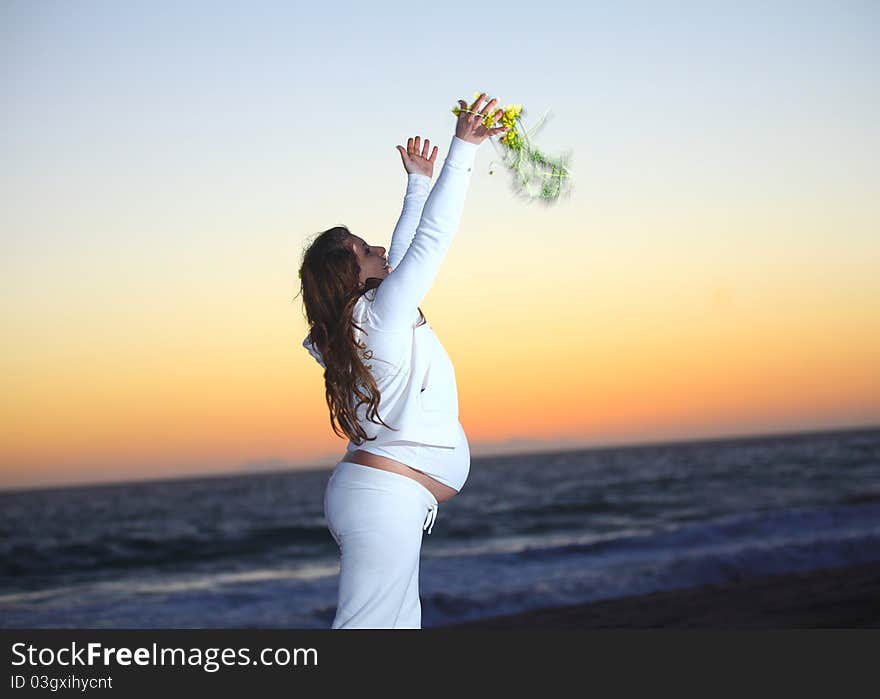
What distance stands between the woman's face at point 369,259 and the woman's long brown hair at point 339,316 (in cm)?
2

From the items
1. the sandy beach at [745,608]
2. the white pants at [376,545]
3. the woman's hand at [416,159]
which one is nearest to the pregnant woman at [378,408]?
the white pants at [376,545]

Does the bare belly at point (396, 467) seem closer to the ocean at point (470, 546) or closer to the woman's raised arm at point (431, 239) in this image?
the woman's raised arm at point (431, 239)

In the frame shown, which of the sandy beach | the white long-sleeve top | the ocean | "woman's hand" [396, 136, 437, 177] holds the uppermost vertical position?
"woman's hand" [396, 136, 437, 177]

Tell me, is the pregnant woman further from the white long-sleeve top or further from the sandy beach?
the sandy beach

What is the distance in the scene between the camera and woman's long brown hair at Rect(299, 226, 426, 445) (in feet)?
9.40

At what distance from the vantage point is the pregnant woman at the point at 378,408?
2.84m

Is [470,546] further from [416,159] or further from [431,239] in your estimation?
[431,239]

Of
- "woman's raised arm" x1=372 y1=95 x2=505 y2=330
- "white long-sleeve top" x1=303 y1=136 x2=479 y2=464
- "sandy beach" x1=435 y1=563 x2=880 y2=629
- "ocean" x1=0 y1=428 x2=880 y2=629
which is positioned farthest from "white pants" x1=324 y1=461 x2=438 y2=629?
"ocean" x1=0 y1=428 x2=880 y2=629

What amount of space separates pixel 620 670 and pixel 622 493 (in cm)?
2219

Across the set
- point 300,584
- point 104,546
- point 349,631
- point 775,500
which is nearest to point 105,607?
point 300,584

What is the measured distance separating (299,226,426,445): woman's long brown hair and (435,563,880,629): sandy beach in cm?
498

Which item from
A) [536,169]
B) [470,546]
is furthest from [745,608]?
[470,546]

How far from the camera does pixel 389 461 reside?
293 centimetres

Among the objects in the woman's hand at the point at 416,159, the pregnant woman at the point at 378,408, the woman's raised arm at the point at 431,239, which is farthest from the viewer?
the woman's hand at the point at 416,159
